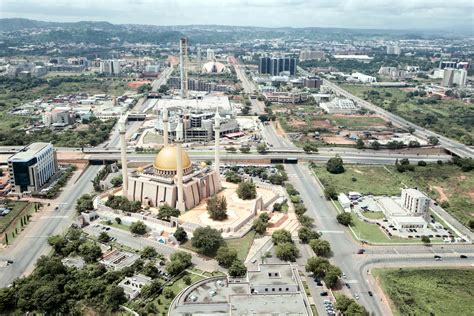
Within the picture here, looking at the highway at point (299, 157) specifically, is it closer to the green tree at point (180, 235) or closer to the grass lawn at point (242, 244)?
the grass lawn at point (242, 244)

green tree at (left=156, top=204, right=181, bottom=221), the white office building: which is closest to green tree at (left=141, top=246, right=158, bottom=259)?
green tree at (left=156, top=204, right=181, bottom=221)

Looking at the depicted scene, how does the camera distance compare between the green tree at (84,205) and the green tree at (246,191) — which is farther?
the green tree at (246,191)

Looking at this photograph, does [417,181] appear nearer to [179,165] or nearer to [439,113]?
[179,165]

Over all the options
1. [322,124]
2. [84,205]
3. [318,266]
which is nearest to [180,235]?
[84,205]

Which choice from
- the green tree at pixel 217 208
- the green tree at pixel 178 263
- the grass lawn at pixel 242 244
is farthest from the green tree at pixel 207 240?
the green tree at pixel 217 208

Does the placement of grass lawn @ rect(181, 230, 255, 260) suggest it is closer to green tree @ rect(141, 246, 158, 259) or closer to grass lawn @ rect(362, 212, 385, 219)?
green tree @ rect(141, 246, 158, 259)

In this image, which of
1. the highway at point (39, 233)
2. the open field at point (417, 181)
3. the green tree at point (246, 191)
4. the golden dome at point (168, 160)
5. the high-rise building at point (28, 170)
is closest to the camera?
the highway at point (39, 233)
